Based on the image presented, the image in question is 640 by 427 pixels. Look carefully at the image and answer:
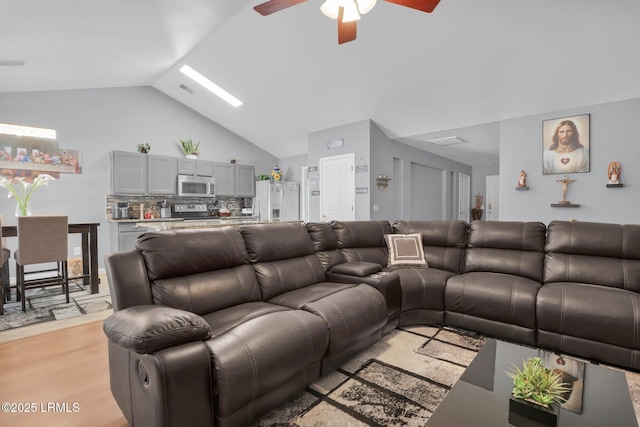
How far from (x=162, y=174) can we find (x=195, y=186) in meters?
0.65

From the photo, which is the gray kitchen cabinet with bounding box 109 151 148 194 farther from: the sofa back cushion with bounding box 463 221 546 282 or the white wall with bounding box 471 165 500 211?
the white wall with bounding box 471 165 500 211

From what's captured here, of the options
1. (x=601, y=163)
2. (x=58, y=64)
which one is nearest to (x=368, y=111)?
(x=601, y=163)

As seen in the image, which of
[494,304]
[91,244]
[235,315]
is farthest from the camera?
[91,244]

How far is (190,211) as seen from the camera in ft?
21.5

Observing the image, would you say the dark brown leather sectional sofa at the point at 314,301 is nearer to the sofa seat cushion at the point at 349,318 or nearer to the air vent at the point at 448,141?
the sofa seat cushion at the point at 349,318

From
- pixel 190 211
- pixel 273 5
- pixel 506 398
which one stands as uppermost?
pixel 273 5

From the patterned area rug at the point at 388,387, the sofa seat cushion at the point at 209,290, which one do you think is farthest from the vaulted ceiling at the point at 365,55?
the patterned area rug at the point at 388,387

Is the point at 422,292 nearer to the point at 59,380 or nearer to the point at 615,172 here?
the point at 59,380

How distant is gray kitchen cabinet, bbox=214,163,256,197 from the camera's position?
268 inches

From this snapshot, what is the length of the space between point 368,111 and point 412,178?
7.87 feet

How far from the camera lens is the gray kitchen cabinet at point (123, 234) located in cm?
538

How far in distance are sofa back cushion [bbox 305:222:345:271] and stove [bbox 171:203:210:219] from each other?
430 centimetres

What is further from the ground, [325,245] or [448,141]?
[448,141]

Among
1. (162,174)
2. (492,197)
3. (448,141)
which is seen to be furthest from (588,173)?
(162,174)
